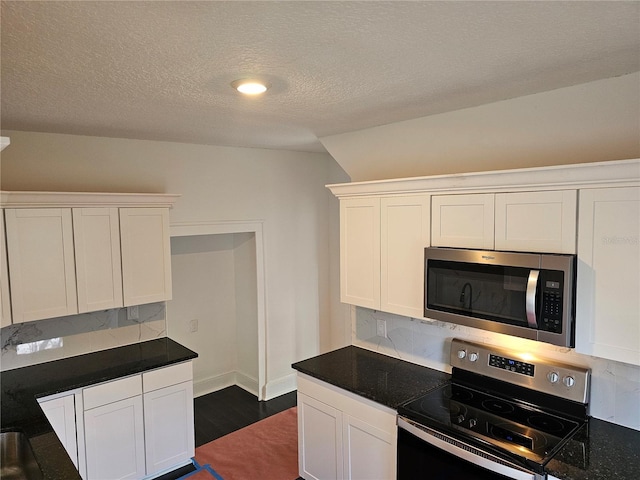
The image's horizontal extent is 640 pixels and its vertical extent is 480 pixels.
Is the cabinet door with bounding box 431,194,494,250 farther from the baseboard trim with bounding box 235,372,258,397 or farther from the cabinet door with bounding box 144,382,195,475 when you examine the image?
the baseboard trim with bounding box 235,372,258,397

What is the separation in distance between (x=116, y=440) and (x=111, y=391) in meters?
0.34

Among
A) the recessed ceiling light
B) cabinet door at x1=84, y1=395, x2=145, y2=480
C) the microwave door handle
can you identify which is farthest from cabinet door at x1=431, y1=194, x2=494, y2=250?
cabinet door at x1=84, y1=395, x2=145, y2=480

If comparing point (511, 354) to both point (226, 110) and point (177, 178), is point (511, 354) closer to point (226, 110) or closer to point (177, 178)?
point (226, 110)

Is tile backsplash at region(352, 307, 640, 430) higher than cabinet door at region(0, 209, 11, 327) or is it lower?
lower

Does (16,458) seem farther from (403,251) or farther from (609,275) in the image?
(609,275)

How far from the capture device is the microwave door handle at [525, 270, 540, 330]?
1.94 meters

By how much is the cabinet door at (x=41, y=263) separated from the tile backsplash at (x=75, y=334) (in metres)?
0.32

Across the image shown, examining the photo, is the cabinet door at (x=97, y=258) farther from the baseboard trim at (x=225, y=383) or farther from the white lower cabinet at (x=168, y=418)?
the baseboard trim at (x=225, y=383)

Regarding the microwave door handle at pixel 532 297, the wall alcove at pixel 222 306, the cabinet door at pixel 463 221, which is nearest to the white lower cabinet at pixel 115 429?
the wall alcove at pixel 222 306

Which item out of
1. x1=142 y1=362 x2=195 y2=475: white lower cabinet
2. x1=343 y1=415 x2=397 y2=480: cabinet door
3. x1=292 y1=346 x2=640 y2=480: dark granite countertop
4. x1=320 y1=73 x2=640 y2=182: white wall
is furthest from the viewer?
x1=142 y1=362 x2=195 y2=475: white lower cabinet

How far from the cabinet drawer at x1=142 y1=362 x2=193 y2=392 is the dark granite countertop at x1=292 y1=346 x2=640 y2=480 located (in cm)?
90

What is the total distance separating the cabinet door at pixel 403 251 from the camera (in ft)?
8.21

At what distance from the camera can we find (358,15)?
1.25m

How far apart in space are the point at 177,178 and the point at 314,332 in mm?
2243
